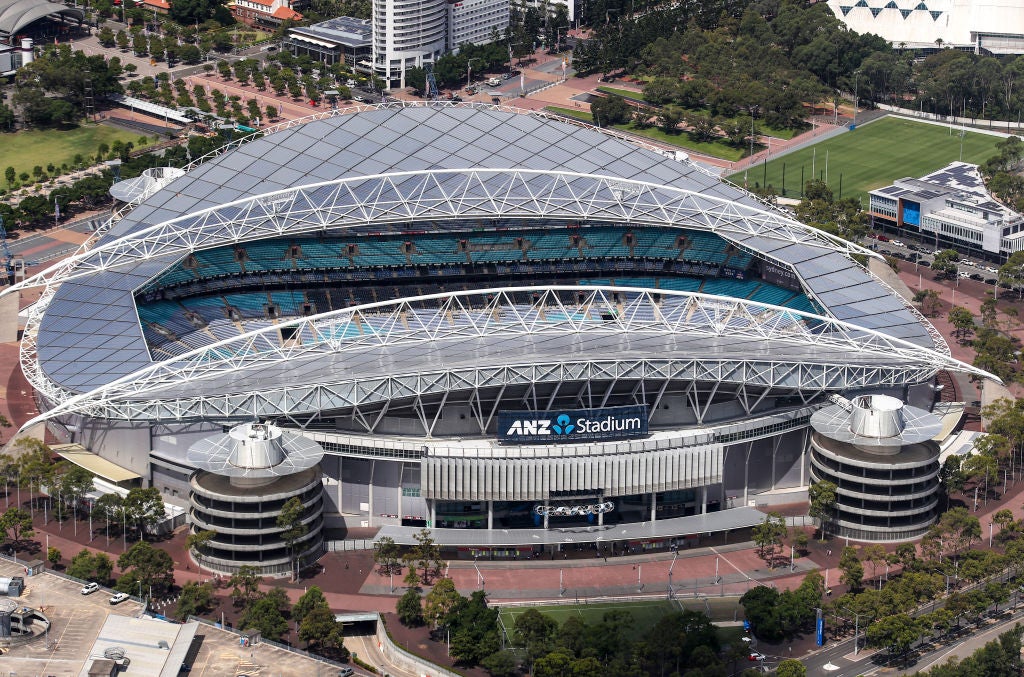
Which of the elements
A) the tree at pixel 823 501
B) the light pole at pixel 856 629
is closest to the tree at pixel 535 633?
the light pole at pixel 856 629

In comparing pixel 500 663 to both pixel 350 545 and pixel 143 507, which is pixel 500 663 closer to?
pixel 350 545

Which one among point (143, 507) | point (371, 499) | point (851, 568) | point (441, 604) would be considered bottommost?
point (851, 568)

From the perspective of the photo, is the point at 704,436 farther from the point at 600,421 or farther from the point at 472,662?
the point at 472,662

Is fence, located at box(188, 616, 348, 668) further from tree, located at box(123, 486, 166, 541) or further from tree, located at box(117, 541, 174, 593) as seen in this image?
tree, located at box(123, 486, 166, 541)

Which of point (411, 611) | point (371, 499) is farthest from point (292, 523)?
point (411, 611)

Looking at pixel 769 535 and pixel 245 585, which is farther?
pixel 769 535

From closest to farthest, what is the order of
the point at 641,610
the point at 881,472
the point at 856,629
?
the point at 856,629 < the point at 641,610 < the point at 881,472

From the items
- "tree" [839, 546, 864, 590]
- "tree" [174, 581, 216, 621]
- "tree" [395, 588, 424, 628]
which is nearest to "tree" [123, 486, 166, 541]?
"tree" [174, 581, 216, 621]
